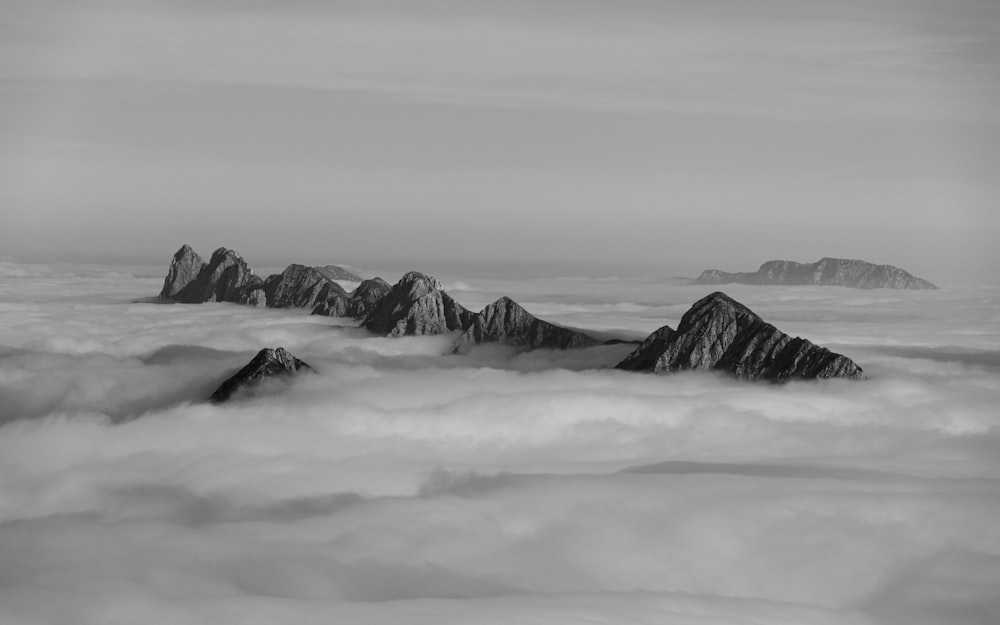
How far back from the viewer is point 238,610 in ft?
553

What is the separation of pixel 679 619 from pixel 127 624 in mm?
73064

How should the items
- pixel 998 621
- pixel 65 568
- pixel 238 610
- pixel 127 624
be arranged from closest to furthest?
pixel 127 624, pixel 238 610, pixel 998 621, pixel 65 568

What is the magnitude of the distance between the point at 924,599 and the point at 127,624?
11863 centimetres

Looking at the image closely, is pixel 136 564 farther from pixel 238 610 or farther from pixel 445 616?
pixel 445 616

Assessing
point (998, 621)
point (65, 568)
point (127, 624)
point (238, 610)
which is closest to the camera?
point (127, 624)

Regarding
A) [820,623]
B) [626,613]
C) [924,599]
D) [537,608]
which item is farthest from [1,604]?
[924,599]

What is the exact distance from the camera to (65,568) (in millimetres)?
192250

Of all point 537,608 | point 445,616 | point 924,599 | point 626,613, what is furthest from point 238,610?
point 924,599

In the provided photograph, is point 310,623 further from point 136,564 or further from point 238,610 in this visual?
point 136,564

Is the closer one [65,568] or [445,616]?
[445,616]

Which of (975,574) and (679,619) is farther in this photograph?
(975,574)

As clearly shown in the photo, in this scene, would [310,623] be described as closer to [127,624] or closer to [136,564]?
[127,624]

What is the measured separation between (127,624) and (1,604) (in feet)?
81.5

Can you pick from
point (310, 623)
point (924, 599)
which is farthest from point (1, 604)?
point (924, 599)
